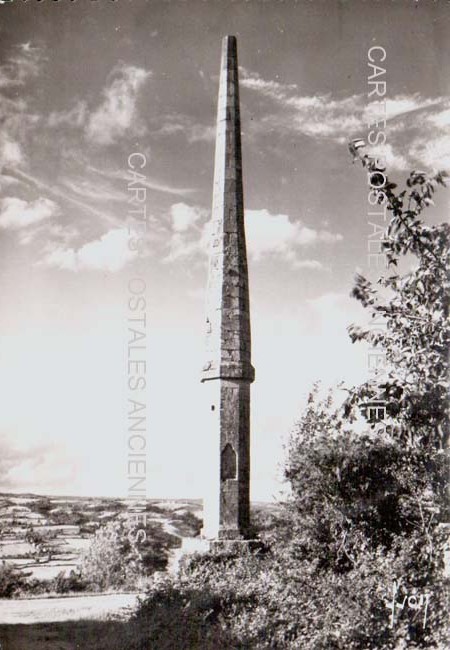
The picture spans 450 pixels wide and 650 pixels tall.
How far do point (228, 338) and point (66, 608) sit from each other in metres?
4.79

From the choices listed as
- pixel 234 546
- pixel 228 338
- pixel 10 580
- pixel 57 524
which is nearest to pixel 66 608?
pixel 10 580

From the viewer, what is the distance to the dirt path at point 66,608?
9.29m

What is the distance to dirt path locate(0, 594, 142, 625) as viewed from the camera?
929 centimetres

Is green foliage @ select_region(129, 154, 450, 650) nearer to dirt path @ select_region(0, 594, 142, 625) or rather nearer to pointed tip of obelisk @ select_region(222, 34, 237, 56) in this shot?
dirt path @ select_region(0, 594, 142, 625)

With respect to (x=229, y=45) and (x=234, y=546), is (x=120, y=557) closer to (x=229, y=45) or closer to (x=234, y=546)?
(x=234, y=546)

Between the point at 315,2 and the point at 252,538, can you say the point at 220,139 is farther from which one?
the point at 252,538

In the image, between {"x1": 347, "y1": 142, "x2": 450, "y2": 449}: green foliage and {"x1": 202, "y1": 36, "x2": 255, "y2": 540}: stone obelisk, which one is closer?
{"x1": 347, "y1": 142, "x2": 450, "y2": 449}: green foliage

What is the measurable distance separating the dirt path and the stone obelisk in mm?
1758

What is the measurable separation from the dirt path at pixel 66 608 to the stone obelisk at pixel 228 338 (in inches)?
69.2

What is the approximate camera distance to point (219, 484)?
9.69 m

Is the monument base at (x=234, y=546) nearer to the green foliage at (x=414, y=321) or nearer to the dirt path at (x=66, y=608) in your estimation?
the dirt path at (x=66, y=608)
